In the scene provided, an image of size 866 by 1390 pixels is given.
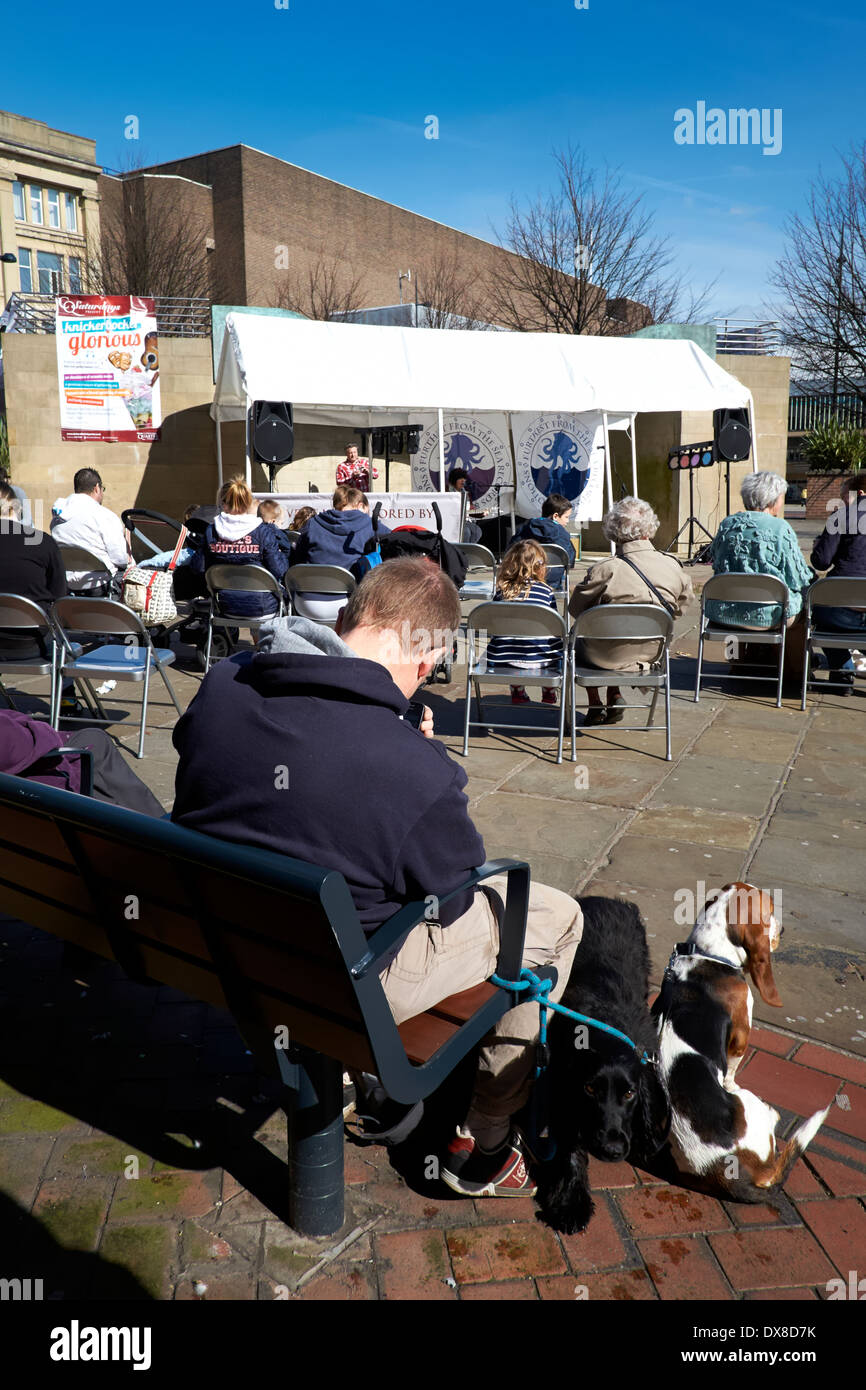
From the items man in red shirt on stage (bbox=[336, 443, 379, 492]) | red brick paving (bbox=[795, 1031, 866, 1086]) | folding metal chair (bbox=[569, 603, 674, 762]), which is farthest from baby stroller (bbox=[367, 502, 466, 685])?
man in red shirt on stage (bbox=[336, 443, 379, 492])

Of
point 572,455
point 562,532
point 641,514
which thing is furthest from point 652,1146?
point 572,455

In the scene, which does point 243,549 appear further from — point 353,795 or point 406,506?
point 353,795

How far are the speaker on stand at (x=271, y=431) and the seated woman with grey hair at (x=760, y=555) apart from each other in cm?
678

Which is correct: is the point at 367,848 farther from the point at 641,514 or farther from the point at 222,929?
the point at 641,514

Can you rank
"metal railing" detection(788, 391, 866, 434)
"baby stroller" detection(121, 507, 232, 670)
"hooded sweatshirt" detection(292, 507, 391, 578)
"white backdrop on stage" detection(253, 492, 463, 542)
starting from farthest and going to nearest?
"metal railing" detection(788, 391, 866, 434) → "white backdrop on stage" detection(253, 492, 463, 542) → "baby stroller" detection(121, 507, 232, 670) → "hooded sweatshirt" detection(292, 507, 391, 578)

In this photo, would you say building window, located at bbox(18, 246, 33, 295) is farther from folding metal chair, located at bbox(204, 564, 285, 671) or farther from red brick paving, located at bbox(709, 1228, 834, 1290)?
red brick paving, located at bbox(709, 1228, 834, 1290)

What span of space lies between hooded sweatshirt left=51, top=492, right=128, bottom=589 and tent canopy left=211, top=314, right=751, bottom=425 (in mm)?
3288

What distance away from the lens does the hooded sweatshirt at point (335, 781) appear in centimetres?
172

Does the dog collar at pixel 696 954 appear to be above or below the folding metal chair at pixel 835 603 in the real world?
below

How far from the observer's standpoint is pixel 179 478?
52.2 ft

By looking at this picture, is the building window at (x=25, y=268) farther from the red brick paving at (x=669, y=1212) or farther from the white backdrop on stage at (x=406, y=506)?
the red brick paving at (x=669, y=1212)

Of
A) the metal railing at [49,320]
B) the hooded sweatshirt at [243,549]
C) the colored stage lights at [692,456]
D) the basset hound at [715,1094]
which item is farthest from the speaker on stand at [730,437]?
the basset hound at [715,1094]

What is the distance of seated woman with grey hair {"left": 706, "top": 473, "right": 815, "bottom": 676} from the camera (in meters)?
6.62
